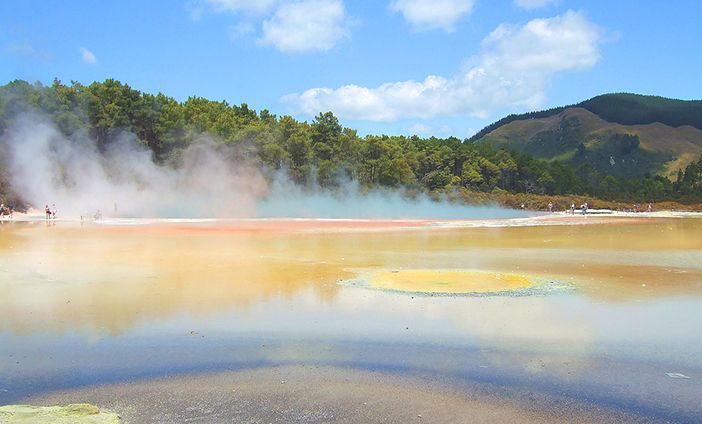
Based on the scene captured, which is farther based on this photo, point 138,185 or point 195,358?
point 138,185

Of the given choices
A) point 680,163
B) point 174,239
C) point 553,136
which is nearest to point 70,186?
point 174,239

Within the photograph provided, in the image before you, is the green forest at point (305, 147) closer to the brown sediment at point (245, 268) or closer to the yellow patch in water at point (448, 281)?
the brown sediment at point (245, 268)

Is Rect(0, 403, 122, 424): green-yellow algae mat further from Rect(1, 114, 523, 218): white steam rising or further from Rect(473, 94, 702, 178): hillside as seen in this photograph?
Rect(473, 94, 702, 178): hillside

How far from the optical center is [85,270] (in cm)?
1588

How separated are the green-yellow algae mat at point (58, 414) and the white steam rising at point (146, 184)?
46.4m

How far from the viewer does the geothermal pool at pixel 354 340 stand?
6625 mm

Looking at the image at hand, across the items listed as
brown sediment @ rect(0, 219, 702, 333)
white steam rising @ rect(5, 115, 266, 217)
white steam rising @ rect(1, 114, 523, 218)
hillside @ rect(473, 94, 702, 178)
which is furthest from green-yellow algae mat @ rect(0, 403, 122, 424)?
hillside @ rect(473, 94, 702, 178)

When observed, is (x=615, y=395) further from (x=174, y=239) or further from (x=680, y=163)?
(x=680, y=163)

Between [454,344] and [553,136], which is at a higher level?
[553,136]

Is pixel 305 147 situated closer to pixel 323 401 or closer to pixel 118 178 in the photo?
pixel 118 178

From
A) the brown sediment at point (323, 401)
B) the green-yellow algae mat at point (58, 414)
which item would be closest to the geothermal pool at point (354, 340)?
the brown sediment at point (323, 401)

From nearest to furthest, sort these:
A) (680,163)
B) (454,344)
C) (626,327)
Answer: (454,344), (626,327), (680,163)

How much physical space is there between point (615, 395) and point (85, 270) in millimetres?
12928

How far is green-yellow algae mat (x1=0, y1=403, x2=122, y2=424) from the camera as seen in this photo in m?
5.85
